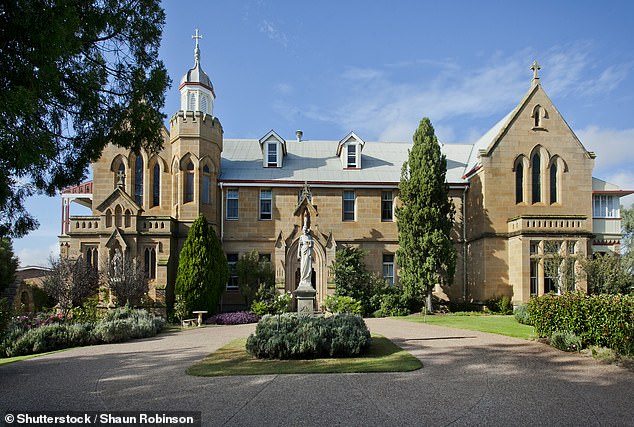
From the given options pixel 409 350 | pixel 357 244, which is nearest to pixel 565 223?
pixel 357 244

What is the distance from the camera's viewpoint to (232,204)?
101 feet

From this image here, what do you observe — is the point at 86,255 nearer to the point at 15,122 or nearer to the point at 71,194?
the point at 71,194

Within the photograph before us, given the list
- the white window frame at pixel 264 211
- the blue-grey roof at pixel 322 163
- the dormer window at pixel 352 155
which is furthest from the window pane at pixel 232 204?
the dormer window at pixel 352 155

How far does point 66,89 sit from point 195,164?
61.9 ft

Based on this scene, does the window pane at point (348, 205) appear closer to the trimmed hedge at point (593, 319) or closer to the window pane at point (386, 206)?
the window pane at point (386, 206)

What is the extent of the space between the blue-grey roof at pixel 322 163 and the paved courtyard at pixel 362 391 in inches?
720

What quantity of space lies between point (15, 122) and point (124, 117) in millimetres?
3506

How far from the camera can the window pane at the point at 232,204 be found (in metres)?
30.6

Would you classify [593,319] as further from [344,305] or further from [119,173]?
[119,173]

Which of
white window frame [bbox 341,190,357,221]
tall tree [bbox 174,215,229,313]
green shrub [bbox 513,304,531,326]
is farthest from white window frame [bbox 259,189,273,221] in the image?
green shrub [bbox 513,304,531,326]

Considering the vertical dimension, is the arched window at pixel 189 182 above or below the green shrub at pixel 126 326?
above

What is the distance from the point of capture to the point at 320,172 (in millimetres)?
31781

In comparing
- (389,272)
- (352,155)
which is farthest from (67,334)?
(352,155)

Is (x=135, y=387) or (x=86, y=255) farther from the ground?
(x=86, y=255)
